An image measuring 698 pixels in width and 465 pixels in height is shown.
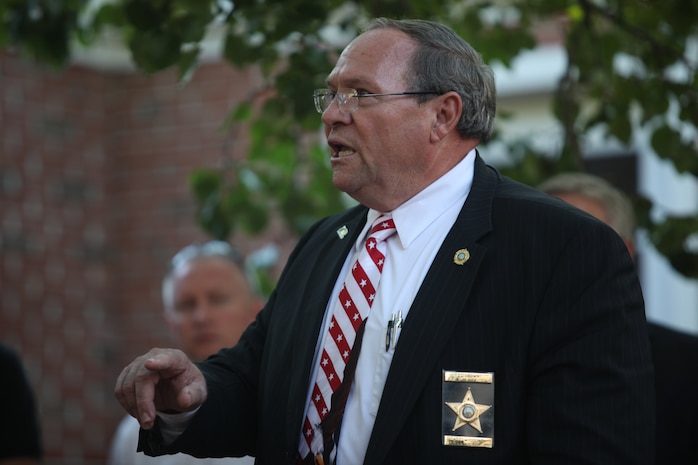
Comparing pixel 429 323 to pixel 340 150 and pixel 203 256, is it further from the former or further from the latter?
pixel 203 256

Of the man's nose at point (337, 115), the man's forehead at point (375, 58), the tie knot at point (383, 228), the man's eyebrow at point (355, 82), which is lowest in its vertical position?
the tie knot at point (383, 228)

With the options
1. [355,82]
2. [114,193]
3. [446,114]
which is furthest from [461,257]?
[114,193]

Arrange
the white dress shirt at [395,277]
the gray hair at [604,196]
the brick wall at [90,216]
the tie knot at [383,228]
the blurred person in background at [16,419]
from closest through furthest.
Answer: the white dress shirt at [395,277]
the tie knot at [383,228]
the gray hair at [604,196]
the blurred person in background at [16,419]
the brick wall at [90,216]

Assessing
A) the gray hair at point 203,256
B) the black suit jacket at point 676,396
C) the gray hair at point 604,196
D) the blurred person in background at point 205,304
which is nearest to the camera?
the black suit jacket at point 676,396

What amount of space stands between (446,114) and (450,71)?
11 cm

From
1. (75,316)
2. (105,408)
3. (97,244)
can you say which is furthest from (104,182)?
(105,408)

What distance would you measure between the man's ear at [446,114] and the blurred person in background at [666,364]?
→ 1120 millimetres

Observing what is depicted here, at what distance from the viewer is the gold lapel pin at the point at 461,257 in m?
2.82

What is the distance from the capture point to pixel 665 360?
3.99 m

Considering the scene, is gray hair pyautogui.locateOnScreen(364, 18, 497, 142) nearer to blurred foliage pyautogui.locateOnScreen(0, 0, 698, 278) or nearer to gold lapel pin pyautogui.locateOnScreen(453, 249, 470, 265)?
gold lapel pin pyautogui.locateOnScreen(453, 249, 470, 265)

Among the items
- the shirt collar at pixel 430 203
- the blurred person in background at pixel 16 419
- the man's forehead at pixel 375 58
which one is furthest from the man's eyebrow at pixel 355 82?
the blurred person in background at pixel 16 419

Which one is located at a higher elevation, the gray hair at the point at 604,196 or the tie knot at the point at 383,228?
the gray hair at the point at 604,196

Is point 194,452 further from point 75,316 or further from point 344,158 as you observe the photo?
point 75,316

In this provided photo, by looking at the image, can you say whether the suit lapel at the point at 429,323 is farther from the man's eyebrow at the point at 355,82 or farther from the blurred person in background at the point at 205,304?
the blurred person in background at the point at 205,304
